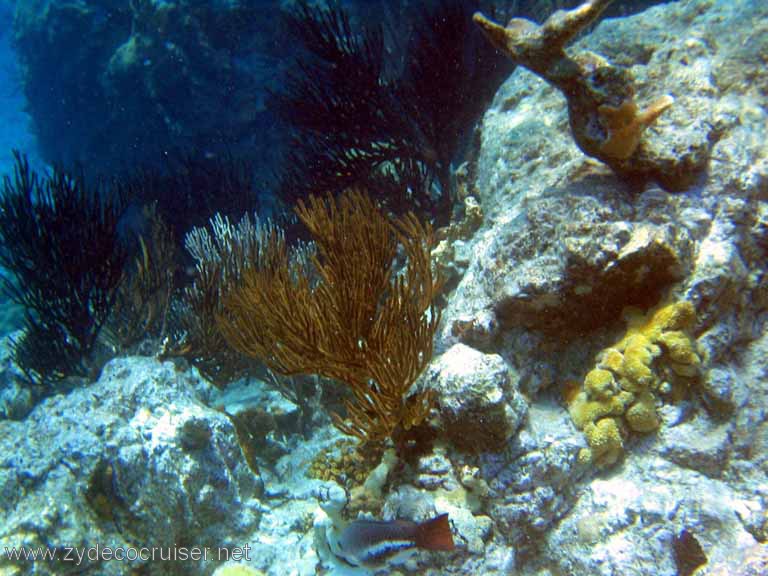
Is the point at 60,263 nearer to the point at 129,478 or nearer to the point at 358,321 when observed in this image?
the point at 129,478

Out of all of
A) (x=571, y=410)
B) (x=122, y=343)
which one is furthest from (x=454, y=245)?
(x=122, y=343)

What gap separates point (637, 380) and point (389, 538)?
5.60 feet

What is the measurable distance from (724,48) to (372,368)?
3.82 meters

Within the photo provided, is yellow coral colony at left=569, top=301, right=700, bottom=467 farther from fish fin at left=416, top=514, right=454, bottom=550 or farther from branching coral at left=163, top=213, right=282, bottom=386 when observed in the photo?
branching coral at left=163, top=213, right=282, bottom=386

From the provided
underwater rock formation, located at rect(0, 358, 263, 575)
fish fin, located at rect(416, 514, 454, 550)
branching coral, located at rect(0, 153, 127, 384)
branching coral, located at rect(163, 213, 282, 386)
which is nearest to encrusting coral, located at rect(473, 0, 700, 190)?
fish fin, located at rect(416, 514, 454, 550)

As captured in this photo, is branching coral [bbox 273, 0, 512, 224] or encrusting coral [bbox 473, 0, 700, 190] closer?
encrusting coral [bbox 473, 0, 700, 190]

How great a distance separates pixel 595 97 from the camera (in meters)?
2.99

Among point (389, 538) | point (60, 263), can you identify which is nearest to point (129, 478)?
point (389, 538)

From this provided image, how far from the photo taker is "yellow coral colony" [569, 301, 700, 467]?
8.81 ft

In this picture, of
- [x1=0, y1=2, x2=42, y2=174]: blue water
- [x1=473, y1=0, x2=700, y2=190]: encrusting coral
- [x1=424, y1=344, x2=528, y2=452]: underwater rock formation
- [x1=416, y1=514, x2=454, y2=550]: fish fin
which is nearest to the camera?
[x1=416, y1=514, x2=454, y2=550]: fish fin

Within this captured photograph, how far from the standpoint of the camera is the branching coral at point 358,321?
270 cm

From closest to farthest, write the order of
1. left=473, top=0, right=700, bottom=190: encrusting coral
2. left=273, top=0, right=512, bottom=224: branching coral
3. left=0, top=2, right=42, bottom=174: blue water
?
1. left=473, top=0, right=700, bottom=190: encrusting coral
2. left=273, top=0, right=512, bottom=224: branching coral
3. left=0, top=2, right=42, bottom=174: blue water

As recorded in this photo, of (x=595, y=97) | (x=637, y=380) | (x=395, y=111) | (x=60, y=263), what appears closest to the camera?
(x=637, y=380)

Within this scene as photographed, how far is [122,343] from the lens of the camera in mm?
5102
